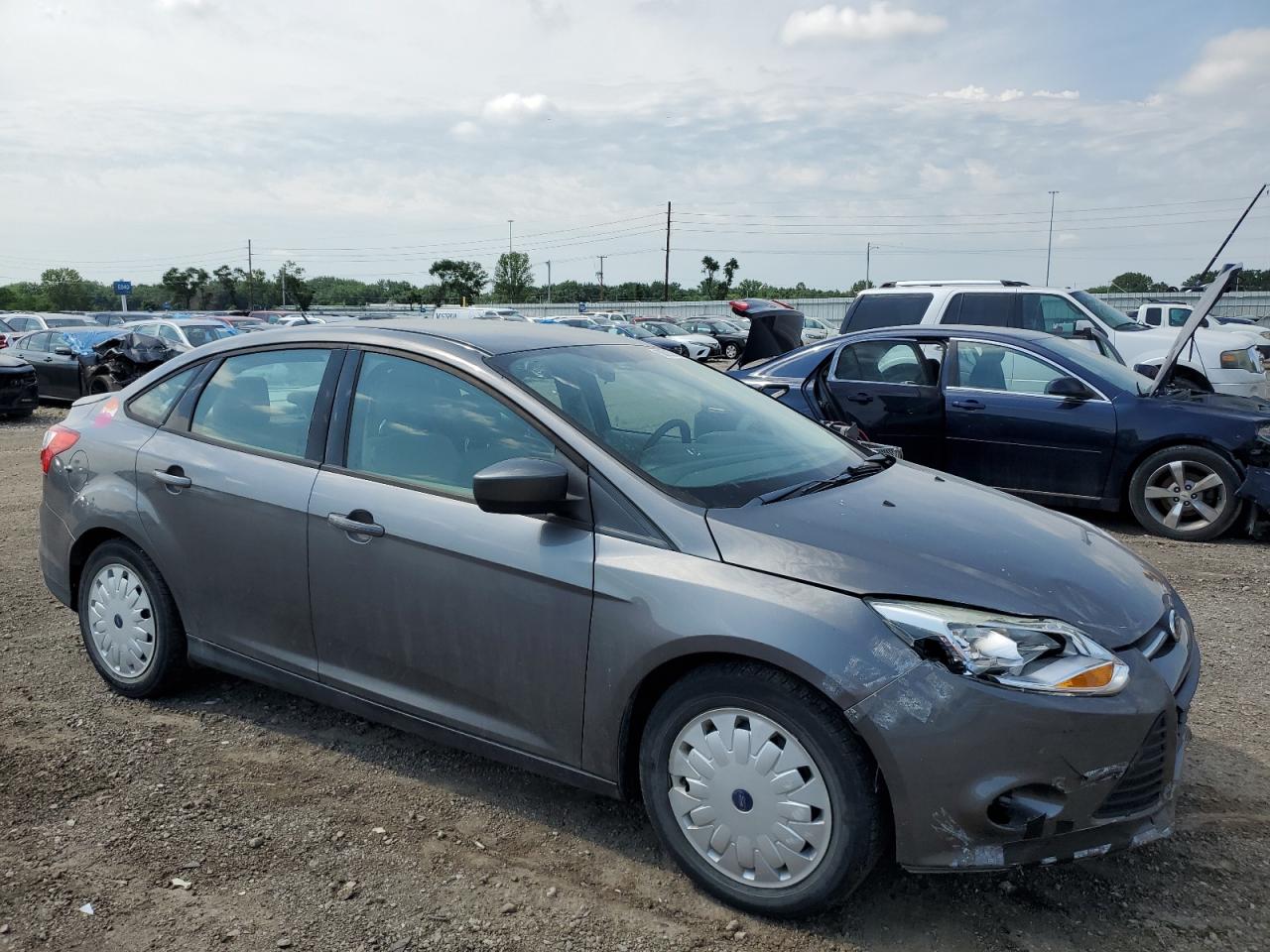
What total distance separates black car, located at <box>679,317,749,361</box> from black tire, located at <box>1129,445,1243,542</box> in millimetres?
30043

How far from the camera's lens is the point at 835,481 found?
3.39 metres

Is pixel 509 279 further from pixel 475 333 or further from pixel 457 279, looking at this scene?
pixel 475 333

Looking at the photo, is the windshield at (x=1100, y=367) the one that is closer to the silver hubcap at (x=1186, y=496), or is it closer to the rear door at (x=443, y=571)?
the silver hubcap at (x=1186, y=496)

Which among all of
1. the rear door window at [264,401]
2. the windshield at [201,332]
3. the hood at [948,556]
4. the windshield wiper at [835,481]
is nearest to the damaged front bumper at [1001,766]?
the hood at [948,556]

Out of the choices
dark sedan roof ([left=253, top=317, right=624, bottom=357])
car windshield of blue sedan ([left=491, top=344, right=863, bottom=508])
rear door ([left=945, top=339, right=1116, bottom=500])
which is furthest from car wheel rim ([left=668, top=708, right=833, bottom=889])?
rear door ([left=945, top=339, right=1116, bottom=500])

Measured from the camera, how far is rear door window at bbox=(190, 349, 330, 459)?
3664mm

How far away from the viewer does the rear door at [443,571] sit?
2967mm

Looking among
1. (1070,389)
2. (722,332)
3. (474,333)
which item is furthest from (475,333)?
(722,332)

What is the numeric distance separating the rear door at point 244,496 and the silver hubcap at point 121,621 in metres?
0.25

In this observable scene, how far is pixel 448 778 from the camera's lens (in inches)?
141

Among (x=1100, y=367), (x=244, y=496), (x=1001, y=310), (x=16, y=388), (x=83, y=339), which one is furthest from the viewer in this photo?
(x=83, y=339)

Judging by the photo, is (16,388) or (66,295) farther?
(66,295)

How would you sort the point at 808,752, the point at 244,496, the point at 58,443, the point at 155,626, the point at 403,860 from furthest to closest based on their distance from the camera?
the point at 58,443 → the point at 155,626 → the point at 244,496 → the point at 403,860 → the point at 808,752

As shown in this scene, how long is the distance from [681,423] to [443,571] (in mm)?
954
